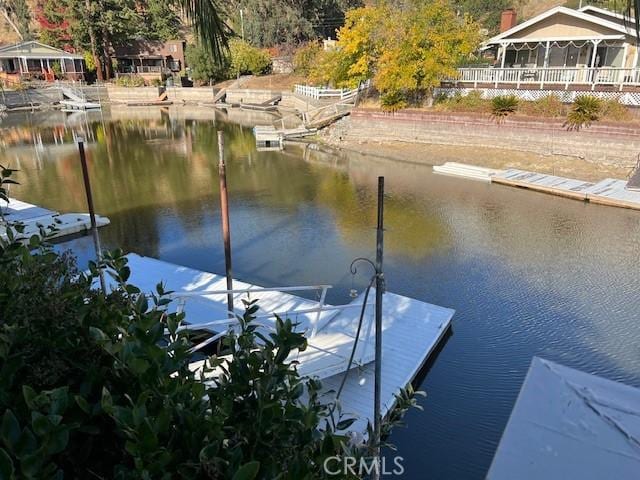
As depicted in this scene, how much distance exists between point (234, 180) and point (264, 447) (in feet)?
58.0

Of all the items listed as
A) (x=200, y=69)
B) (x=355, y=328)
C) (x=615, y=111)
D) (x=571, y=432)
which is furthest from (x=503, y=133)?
(x=200, y=69)

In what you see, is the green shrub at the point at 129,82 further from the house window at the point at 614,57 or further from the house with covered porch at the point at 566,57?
the house window at the point at 614,57

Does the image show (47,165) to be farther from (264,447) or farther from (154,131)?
(264,447)

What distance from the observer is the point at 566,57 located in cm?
2666

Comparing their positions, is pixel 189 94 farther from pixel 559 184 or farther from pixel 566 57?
pixel 559 184

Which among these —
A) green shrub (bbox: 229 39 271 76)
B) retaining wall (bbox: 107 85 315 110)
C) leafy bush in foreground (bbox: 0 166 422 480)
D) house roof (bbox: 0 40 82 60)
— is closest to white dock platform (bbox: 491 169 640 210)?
leafy bush in foreground (bbox: 0 166 422 480)

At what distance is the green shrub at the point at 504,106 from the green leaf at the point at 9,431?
2279 cm

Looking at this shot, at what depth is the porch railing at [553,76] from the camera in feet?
69.1

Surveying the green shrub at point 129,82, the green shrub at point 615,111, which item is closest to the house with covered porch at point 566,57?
the green shrub at point 615,111

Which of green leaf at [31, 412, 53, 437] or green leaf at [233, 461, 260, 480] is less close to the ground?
green leaf at [31, 412, 53, 437]

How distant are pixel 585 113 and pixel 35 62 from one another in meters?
49.8

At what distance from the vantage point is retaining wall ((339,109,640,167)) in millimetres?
18453

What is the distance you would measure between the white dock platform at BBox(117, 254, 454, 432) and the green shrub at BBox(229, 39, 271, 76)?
4197cm

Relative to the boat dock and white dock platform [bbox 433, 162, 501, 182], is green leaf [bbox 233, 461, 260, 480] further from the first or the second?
white dock platform [bbox 433, 162, 501, 182]
